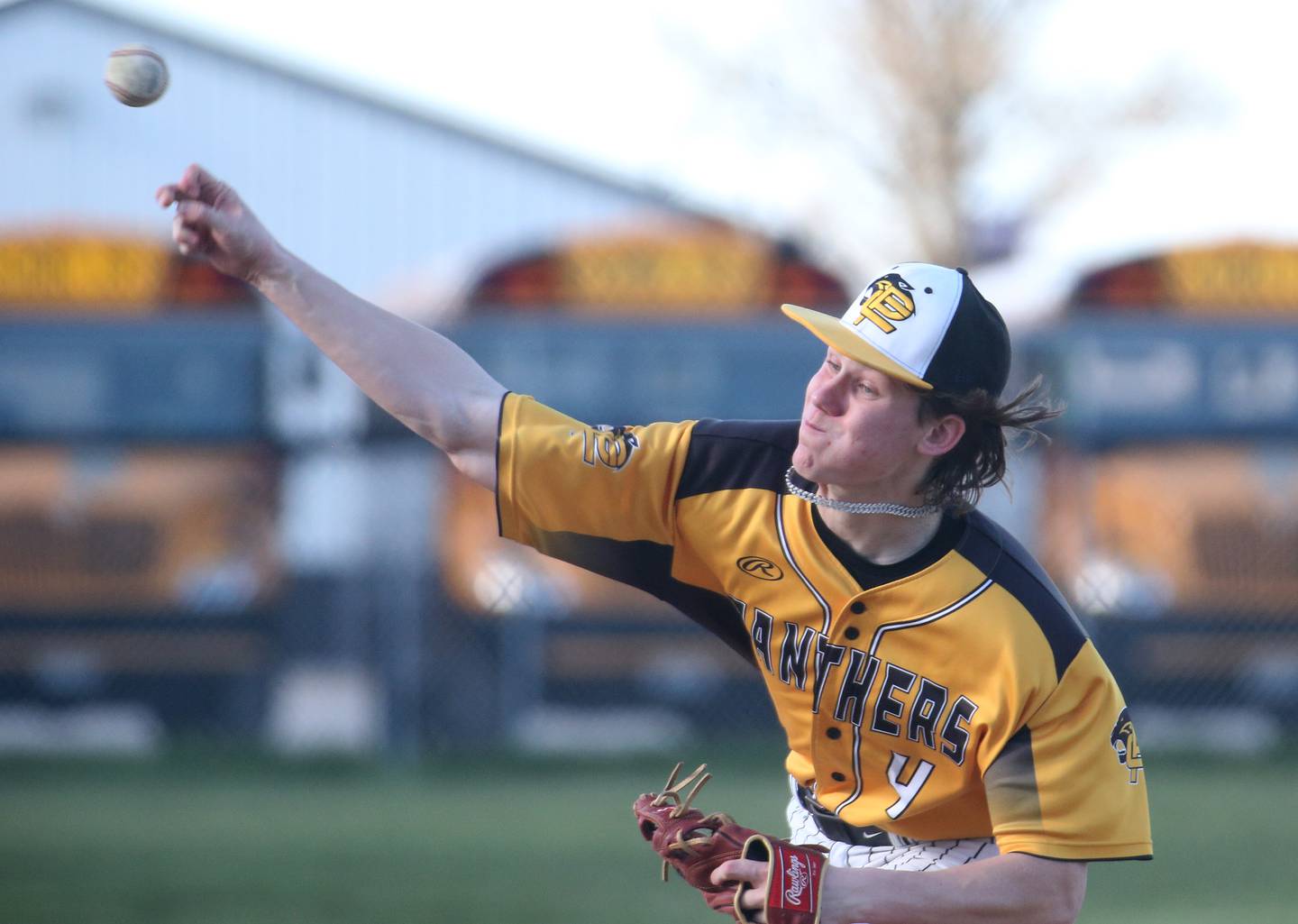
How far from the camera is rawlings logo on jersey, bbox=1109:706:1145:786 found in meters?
3.26

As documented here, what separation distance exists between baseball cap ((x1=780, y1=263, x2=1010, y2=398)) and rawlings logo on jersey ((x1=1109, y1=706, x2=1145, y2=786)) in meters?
0.66

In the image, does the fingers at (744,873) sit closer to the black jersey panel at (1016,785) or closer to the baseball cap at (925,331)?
the black jersey panel at (1016,785)

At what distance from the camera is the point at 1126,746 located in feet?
10.8

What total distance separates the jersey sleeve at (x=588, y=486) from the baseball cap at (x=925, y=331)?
398 millimetres

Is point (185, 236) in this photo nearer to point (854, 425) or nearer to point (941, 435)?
point (854, 425)

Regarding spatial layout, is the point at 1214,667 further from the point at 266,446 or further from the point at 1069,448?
the point at 266,446

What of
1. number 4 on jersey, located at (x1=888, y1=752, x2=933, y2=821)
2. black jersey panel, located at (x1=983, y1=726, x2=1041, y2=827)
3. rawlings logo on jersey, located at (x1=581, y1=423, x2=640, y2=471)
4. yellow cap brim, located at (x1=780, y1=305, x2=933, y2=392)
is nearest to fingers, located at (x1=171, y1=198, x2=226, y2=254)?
rawlings logo on jersey, located at (x1=581, y1=423, x2=640, y2=471)

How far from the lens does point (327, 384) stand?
10633mm

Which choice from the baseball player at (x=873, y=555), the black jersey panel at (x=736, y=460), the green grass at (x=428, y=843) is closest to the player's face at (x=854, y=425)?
the baseball player at (x=873, y=555)

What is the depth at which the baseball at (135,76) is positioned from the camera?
3621 millimetres

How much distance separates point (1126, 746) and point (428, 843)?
5452mm

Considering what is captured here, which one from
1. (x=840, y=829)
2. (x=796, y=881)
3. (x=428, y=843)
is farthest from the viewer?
(x=428, y=843)

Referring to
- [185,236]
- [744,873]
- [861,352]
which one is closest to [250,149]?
[185,236]

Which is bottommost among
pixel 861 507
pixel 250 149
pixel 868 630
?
pixel 868 630
